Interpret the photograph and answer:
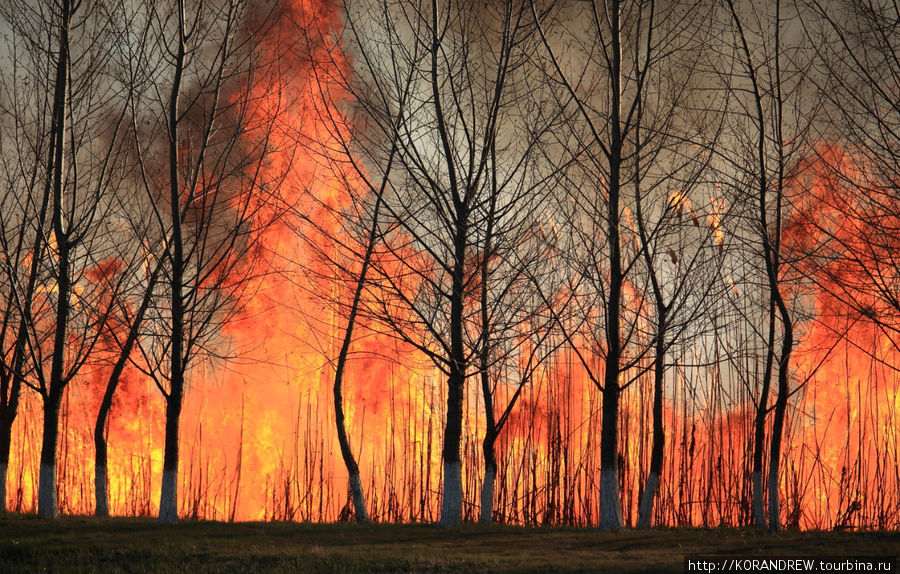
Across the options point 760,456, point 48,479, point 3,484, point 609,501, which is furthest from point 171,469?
point 760,456

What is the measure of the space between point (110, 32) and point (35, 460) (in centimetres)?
748

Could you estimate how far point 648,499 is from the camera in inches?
462

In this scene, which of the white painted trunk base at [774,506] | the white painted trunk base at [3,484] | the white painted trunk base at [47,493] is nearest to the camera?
the white painted trunk base at [774,506]

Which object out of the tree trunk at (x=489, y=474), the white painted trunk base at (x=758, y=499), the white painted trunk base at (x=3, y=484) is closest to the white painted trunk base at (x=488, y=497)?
the tree trunk at (x=489, y=474)

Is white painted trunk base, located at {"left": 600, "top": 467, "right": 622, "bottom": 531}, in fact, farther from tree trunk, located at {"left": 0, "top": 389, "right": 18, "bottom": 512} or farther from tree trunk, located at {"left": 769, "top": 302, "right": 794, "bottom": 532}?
tree trunk, located at {"left": 0, "top": 389, "right": 18, "bottom": 512}

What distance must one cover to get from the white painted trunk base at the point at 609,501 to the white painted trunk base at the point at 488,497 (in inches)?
80.4

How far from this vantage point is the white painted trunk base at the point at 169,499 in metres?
11.0

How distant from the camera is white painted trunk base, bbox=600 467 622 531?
33.6 ft

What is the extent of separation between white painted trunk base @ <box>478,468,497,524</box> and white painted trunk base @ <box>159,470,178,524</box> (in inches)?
169

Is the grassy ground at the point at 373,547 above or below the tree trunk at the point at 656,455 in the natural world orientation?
below

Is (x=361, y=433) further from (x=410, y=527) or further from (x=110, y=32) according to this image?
(x=110, y=32)

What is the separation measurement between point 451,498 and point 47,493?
561cm

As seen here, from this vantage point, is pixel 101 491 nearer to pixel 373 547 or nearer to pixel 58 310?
pixel 58 310

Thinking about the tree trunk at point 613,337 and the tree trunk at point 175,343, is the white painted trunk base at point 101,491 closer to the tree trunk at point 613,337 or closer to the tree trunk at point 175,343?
the tree trunk at point 175,343
